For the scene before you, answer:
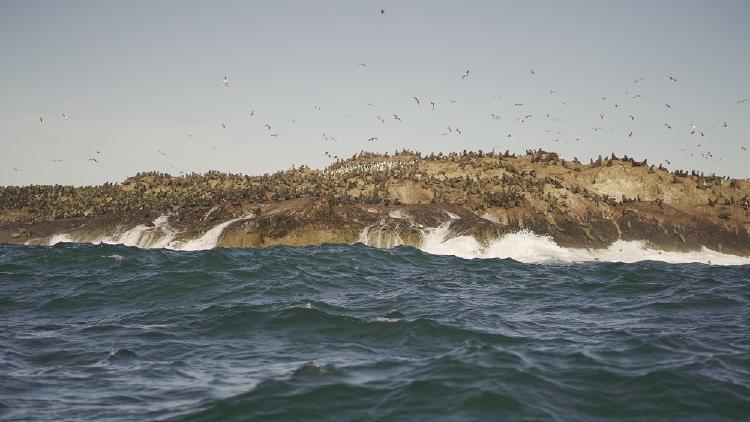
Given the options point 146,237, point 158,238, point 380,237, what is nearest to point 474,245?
point 380,237

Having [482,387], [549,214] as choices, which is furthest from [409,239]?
[482,387]

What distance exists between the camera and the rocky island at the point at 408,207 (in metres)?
37.6

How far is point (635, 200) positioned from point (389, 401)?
1531 inches

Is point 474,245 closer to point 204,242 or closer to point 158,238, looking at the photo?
point 204,242

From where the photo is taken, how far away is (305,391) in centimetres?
1033

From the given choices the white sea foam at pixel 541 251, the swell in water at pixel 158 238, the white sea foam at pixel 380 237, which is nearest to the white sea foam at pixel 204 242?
the swell in water at pixel 158 238

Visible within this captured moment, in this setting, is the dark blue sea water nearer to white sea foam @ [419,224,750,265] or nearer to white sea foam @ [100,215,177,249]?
white sea foam @ [419,224,750,265]

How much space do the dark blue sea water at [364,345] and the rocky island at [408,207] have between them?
493 inches

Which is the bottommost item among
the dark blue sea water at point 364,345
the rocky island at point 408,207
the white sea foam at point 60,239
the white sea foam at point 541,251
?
the dark blue sea water at point 364,345

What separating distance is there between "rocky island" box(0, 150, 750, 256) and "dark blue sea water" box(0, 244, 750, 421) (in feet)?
41.1

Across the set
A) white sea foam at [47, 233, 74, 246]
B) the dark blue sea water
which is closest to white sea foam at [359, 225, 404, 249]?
the dark blue sea water

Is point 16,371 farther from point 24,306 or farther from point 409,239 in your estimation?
point 409,239

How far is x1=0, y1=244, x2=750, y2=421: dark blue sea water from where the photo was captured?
987 centimetres

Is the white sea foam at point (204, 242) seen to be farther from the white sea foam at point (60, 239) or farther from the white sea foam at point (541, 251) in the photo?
the white sea foam at point (541, 251)
